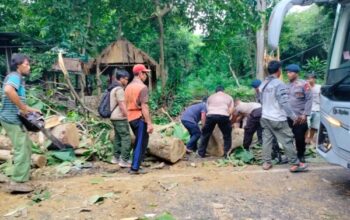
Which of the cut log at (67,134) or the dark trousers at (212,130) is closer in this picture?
the cut log at (67,134)

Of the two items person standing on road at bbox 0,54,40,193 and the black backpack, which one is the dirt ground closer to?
person standing on road at bbox 0,54,40,193

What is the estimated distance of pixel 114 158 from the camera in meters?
7.42

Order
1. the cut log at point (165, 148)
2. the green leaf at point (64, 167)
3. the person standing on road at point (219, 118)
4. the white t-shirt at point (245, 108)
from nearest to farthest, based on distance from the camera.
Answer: the green leaf at point (64, 167), the cut log at point (165, 148), the person standing on road at point (219, 118), the white t-shirt at point (245, 108)

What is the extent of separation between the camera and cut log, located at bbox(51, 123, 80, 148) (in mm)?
7676

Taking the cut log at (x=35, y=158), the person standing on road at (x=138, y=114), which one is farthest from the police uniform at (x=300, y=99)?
the cut log at (x=35, y=158)

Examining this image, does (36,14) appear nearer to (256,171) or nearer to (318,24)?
(256,171)

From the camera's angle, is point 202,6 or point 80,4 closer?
point 80,4

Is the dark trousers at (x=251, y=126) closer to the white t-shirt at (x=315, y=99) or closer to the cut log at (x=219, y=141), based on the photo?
the cut log at (x=219, y=141)

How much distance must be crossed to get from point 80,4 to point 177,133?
471 centimetres

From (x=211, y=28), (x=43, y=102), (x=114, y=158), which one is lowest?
(x=114, y=158)

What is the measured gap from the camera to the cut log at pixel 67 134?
768 centimetres

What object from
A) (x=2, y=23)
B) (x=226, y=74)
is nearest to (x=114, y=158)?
(x=2, y=23)

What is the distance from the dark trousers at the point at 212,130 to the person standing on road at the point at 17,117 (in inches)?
144

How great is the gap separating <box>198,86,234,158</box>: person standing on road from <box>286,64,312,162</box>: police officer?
137cm
